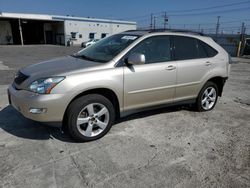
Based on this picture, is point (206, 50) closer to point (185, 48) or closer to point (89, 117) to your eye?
point (185, 48)


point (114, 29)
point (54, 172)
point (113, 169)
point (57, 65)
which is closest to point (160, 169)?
point (113, 169)

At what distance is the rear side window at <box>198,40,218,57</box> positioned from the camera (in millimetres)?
4879

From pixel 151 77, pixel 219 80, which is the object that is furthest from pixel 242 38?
pixel 151 77

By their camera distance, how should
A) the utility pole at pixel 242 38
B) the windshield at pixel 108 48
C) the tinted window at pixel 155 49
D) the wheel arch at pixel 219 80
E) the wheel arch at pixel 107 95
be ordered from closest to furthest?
1. the wheel arch at pixel 107 95
2. the windshield at pixel 108 48
3. the tinted window at pixel 155 49
4. the wheel arch at pixel 219 80
5. the utility pole at pixel 242 38

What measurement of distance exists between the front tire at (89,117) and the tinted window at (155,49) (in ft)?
3.47

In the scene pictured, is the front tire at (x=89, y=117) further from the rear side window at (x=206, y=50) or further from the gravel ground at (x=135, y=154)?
the rear side window at (x=206, y=50)

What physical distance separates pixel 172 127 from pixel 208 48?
78.8 inches

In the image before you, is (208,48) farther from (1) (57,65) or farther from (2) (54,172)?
(2) (54,172)

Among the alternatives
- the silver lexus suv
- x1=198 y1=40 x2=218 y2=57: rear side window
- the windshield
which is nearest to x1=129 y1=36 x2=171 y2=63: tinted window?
the silver lexus suv

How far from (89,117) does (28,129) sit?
4.08 ft

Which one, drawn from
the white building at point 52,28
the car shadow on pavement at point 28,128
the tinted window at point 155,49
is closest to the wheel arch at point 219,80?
the tinted window at point 155,49

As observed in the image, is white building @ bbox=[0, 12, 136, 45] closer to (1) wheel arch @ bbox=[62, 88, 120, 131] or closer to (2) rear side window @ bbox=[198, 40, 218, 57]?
(2) rear side window @ bbox=[198, 40, 218, 57]

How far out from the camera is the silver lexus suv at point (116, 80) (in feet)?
10.7

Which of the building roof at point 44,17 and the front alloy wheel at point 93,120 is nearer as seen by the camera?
the front alloy wheel at point 93,120
